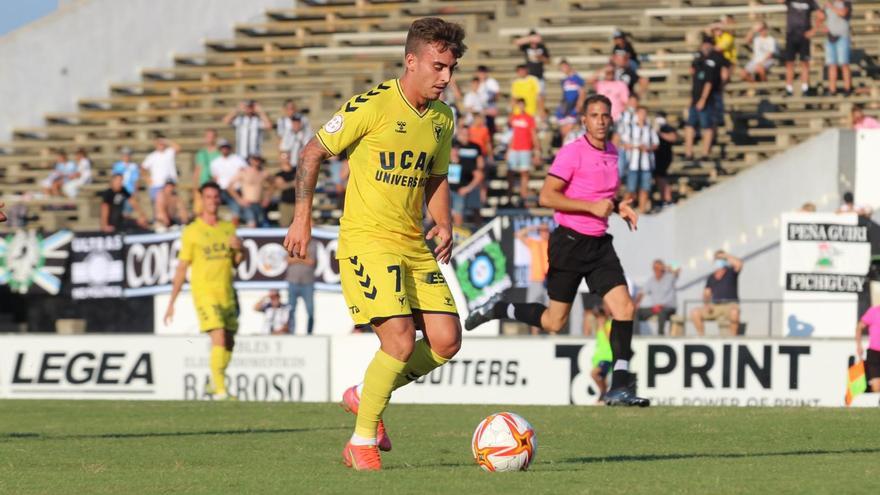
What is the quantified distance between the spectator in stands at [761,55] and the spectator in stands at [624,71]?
128 inches

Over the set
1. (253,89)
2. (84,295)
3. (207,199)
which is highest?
(253,89)

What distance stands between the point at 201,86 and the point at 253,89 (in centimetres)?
132

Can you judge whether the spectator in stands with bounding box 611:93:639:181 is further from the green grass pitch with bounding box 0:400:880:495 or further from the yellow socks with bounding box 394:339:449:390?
the yellow socks with bounding box 394:339:449:390

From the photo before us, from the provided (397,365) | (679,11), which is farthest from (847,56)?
(397,365)

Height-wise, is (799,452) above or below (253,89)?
below

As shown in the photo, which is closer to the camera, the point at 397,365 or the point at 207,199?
the point at 397,365

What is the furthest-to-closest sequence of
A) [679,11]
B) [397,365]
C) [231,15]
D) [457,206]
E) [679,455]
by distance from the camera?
[231,15], [679,11], [457,206], [679,455], [397,365]

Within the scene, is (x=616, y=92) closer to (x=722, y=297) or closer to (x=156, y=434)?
(x=722, y=297)

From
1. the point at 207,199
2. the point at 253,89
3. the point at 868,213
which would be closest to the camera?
the point at 207,199

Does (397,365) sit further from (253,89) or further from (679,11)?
(253,89)

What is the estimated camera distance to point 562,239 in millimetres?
13023

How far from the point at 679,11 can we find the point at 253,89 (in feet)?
30.7

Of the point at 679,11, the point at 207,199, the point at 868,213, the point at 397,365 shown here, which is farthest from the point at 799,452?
the point at 679,11

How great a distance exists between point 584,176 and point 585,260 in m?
0.65
